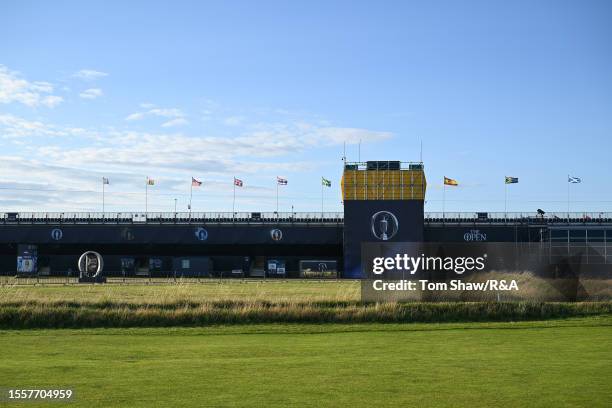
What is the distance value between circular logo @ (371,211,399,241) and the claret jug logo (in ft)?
35.4

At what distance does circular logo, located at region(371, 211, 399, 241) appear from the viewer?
8669 centimetres

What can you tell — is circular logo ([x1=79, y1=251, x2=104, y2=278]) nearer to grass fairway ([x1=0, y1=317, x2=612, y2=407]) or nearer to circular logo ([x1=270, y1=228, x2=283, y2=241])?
circular logo ([x1=270, y1=228, x2=283, y2=241])

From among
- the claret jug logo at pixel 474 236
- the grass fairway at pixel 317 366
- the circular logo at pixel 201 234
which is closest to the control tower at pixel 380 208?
the claret jug logo at pixel 474 236

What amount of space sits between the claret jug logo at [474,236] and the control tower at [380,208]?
8122 mm

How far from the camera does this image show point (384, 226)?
285 ft

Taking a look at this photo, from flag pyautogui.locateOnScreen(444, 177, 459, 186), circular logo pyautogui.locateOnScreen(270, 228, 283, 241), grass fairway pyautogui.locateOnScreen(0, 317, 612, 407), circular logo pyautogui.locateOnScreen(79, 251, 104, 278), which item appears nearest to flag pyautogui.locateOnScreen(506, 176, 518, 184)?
flag pyautogui.locateOnScreen(444, 177, 459, 186)

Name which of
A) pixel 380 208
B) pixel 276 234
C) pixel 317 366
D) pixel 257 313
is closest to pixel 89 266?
pixel 276 234

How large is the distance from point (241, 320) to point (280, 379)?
1563 cm

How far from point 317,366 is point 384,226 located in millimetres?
68629

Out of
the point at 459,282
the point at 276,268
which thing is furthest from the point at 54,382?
the point at 276,268

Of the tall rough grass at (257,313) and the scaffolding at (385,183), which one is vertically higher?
the scaffolding at (385,183)

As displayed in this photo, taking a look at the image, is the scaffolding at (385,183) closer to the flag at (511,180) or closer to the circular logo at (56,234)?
the flag at (511,180)

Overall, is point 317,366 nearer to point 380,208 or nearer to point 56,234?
point 380,208

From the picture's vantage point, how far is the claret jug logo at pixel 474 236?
91250mm
